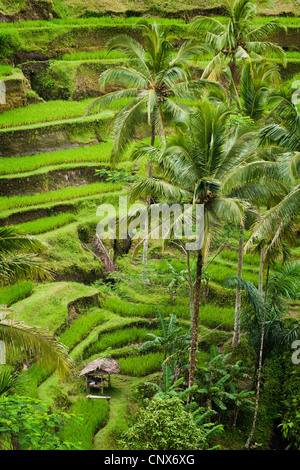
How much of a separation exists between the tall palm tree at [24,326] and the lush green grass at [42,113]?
1102 cm

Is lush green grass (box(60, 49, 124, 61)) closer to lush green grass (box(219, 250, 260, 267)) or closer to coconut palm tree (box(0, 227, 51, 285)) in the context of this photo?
lush green grass (box(219, 250, 260, 267))

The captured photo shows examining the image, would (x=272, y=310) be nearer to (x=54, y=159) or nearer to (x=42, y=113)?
(x=54, y=159)

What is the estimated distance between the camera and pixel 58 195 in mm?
17094

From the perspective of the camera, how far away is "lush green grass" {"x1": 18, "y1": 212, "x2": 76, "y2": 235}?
15091 mm

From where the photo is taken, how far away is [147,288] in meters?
15.3

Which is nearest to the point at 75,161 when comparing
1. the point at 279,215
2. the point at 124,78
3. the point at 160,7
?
the point at 124,78

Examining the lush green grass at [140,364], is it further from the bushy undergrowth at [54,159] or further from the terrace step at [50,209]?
the bushy undergrowth at [54,159]

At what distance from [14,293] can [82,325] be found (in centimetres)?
168

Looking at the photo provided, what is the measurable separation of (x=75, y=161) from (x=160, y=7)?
12.4 m

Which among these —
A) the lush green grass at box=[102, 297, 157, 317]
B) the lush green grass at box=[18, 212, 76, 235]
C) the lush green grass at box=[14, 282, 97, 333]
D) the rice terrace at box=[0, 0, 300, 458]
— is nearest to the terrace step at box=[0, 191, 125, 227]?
the rice terrace at box=[0, 0, 300, 458]

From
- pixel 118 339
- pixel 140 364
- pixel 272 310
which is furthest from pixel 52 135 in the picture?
pixel 272 310

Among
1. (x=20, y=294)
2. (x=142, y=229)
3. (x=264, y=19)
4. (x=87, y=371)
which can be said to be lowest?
(x=87, y=371)

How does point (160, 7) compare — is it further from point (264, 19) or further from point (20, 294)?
point (20, 294)

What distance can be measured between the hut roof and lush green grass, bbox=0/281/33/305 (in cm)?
238
